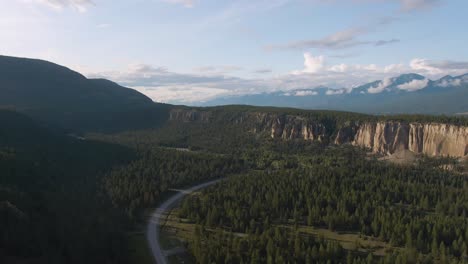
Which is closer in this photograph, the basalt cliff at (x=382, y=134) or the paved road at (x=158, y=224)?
the paved road at (x=158, y=224)

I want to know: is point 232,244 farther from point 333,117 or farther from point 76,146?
point 333,117

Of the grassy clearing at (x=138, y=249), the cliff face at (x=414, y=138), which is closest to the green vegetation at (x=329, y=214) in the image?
the grassy clearing at (x=138, y=249)

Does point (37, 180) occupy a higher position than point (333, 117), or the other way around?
point (333, 117)

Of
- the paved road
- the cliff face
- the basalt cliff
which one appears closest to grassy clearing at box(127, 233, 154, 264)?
the paved road

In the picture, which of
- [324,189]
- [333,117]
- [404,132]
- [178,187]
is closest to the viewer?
[324,189]

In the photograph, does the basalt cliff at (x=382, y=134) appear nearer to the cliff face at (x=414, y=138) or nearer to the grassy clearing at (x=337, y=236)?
the cliff face at (x=414, y=138)

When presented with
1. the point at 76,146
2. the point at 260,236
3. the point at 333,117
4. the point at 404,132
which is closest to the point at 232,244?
the point at 260,236

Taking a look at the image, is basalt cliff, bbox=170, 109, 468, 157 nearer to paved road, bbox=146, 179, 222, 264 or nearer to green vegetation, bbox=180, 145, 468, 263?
green vegetation, bbox=180, 145, 468, 263

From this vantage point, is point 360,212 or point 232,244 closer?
point 232,244
